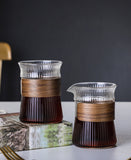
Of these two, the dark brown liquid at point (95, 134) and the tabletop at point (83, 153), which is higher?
the dark brown liquid at point (95, 134)

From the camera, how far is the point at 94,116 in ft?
2.72

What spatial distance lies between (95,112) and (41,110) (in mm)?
133

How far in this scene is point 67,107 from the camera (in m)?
1.51

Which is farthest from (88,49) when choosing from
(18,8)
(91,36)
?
(18,8)

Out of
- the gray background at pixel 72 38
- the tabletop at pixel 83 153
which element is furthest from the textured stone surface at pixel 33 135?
the gray background at pixel 72 38

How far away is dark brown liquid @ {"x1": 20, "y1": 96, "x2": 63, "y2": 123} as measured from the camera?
0.88 m

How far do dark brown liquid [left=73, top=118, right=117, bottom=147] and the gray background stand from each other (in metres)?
3.22

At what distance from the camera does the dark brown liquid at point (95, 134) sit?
0.83m

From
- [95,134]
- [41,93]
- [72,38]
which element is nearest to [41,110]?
[41,93]

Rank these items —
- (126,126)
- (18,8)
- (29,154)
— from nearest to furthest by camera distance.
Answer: (29,154), (126,126), (18,8)

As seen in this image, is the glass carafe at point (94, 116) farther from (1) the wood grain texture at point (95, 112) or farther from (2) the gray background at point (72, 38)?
(2) the gray background at point (72, 38)

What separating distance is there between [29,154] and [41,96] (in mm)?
147

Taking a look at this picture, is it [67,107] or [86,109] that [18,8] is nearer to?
[67,107]

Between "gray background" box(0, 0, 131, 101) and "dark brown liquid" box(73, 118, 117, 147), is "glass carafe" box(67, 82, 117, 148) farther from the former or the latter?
"gray background" box(0, 0, 131, 101)
